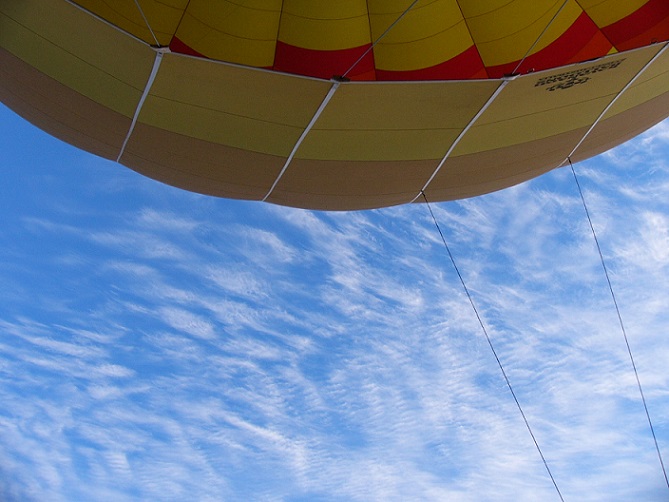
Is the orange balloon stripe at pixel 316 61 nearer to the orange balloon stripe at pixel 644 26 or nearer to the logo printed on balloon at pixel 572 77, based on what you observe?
the logo printed on balloon at pixel 572 77

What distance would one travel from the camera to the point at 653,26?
8.27m

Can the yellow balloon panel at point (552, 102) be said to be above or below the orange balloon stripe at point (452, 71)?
below

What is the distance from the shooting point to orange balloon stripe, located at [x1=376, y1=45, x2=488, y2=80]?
7906 millimetres

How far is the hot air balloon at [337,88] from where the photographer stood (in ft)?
21.2

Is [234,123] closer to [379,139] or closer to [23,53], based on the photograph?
[379,139]

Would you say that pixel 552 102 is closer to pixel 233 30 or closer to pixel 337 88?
pixel 337 88

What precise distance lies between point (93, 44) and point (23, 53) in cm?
120

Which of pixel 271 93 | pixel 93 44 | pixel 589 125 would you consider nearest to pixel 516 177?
pixel 589 125

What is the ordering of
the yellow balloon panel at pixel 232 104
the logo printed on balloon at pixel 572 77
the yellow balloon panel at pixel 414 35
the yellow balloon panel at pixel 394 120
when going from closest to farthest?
the yellow balloon panel at pixel 232 104, the yellow balloon panel at pixel 394 120, the logo printed on balloon at pixel 572 77, the yellow balloon panel at pixel 414 35

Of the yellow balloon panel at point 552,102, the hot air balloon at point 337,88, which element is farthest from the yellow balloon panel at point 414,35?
the yellow balloon panel at point 552,102

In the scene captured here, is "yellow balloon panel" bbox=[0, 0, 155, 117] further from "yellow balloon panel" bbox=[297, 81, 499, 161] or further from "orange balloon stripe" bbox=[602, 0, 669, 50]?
"orange balloon stripe" bbox=[602, 0, 669, 50]

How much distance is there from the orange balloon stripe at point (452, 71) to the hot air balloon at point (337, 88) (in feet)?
0.06

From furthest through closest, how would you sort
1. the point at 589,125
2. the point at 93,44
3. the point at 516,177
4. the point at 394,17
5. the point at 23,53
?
the point at 516,177 < the point at 589,125 < the point at 394,17 < the point at 23,53 < the point at 93,44

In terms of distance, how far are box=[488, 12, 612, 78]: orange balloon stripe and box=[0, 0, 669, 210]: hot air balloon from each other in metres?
0.02
